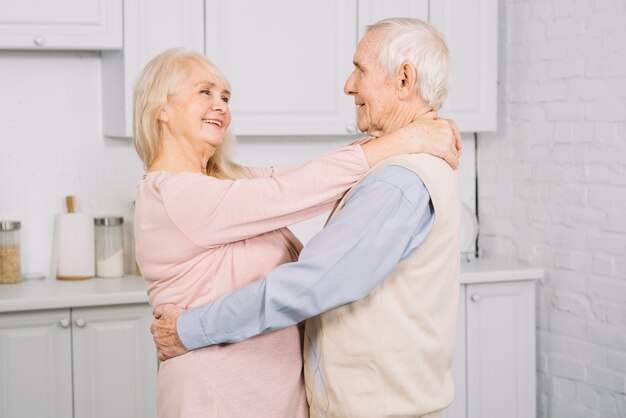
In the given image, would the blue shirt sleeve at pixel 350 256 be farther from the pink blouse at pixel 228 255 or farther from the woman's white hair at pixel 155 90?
the woman's white hair at pixel 155 90

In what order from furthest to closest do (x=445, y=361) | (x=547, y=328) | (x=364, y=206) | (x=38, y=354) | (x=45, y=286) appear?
(x=547, y=328) < (x=45, y=286) < (x=38, y=354) < (x=445, y=361) < (x=364, y=206)

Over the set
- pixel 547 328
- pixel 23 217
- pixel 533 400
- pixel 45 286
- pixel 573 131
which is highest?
pixel 573 131

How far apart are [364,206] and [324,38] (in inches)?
72.9

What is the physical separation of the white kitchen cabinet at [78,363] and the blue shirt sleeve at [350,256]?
57.8 inches

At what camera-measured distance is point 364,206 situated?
1.63 metres

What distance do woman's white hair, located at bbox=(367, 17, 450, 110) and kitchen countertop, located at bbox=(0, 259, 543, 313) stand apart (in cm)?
159

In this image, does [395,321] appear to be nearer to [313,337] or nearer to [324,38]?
[313,337]

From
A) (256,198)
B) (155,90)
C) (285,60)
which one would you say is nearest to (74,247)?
(285,60)

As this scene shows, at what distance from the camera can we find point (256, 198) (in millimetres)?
1716

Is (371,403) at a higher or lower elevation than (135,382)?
higher

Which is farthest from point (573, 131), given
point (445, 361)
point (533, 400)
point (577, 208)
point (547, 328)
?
point (445, 361)

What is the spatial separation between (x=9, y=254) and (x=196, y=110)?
162 cm

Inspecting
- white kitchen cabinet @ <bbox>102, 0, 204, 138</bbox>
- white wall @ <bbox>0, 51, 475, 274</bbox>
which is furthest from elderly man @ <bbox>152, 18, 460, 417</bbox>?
white wall @ <bbox>0, 51, 475, 274</bbox>

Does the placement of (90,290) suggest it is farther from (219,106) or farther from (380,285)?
(380,285)
